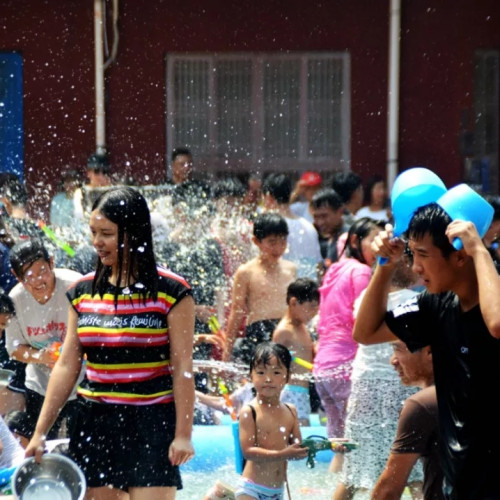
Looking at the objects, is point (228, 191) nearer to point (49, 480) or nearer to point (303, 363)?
point (303, 363)

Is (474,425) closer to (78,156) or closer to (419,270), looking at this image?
(419,270)

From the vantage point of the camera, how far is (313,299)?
7316 millimetres

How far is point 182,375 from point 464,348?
4.38ft

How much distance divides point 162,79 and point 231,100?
30.9 inches

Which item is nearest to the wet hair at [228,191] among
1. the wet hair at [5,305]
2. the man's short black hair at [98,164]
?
the man's short black hair at [98,164]

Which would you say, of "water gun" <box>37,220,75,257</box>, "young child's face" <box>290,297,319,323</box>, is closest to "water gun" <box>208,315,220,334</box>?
"young child's face" <box>290,297,319,323</box>

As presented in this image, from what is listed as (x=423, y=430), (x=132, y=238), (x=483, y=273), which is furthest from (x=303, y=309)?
(x=483, y=273)

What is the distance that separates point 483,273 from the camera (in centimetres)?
337

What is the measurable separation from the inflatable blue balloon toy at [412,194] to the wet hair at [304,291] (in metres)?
3.63

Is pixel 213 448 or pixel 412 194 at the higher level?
pixel 412 194

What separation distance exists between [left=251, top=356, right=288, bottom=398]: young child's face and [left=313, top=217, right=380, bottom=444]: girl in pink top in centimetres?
121

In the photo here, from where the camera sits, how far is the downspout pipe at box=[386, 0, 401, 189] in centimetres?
1233

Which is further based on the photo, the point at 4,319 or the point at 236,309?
the point at 236,309

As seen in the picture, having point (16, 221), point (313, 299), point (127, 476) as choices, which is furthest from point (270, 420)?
point (16, 221)
